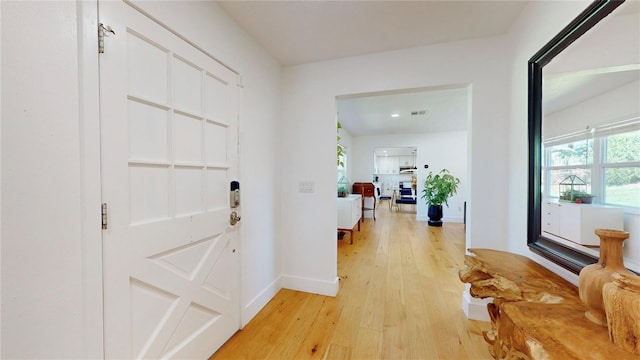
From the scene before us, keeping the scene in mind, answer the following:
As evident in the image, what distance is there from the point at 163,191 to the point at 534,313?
69.1 inches

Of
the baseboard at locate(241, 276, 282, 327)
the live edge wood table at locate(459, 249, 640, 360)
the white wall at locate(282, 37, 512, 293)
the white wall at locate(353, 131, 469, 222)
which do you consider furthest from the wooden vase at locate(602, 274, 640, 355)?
the white wall at locate(353, 131, 469, 222)

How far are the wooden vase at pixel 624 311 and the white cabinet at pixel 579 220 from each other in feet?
1.34

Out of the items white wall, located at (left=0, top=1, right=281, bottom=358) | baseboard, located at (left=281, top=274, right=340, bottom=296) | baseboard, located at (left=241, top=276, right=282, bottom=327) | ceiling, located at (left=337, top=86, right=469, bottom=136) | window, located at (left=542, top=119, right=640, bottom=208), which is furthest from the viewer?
ceiling, located at (left=337, top=86, right=469, bottom=136)

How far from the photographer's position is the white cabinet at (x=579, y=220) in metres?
0.92

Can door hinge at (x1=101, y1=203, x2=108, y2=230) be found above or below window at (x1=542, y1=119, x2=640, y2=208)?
below

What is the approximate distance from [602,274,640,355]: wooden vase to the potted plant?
507 centimetres

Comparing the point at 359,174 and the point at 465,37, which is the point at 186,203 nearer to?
the point at 465,37

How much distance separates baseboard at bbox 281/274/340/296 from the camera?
230cm

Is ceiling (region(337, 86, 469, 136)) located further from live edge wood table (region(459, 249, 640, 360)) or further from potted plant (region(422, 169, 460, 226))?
live edge wood table (region(459, 249, 640, 360))

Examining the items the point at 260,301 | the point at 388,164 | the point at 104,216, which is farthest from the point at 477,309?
the point at 388,164

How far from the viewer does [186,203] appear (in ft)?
4.47

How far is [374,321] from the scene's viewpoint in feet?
6.20

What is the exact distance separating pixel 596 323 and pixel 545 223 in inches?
30.3

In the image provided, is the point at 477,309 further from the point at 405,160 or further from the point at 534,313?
the point at 405,160
